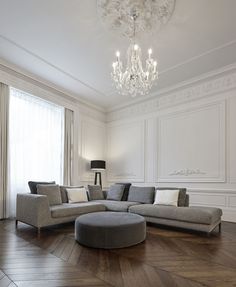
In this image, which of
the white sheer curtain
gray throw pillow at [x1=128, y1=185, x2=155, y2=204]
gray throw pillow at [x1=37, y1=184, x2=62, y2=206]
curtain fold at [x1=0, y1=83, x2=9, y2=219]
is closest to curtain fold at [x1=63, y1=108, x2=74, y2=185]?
the white sheer curtain

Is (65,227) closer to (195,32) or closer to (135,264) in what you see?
(135,264)

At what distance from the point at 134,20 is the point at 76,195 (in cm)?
346

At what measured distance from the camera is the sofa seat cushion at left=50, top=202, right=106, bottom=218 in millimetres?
3941

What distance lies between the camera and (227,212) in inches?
185

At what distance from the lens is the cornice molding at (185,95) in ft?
16.0

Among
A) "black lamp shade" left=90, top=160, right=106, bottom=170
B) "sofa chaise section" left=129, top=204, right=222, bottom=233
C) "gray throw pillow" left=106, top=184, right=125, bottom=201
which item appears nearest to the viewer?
"sofa chaise section" left=129, top=204, right=222, bottom=233

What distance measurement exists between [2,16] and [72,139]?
11.1ft

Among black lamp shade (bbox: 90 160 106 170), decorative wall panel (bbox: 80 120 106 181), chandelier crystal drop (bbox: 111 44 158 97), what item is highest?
chandelier crystal drop (bbox: 111 44 158 97)

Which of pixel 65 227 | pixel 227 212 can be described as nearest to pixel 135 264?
pixel 65 227

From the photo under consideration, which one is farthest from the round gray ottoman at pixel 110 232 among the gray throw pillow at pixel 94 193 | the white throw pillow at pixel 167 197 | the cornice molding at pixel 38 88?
the cornice molding at pixel 38 88

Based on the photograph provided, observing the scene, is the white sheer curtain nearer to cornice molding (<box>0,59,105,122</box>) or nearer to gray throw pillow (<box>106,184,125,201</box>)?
cornice molding (<box>0,59,105,122</box>)

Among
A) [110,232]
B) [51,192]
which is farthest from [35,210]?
[110,232]

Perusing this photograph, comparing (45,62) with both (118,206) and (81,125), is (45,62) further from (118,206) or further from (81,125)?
(118,206)

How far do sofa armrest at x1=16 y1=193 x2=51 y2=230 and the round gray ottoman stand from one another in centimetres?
80
